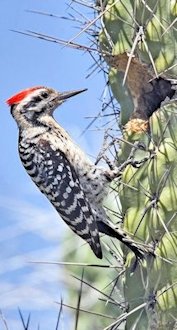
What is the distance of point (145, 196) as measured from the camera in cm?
237

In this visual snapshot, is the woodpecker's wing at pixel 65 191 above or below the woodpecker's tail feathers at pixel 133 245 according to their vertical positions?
above

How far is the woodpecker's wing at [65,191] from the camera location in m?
3.08

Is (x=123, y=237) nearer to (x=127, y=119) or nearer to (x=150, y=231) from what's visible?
(x=150, y=231)

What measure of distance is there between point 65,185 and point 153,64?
0.97 metres

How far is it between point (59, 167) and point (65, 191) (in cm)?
11

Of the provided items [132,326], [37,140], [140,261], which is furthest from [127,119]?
[37,140]

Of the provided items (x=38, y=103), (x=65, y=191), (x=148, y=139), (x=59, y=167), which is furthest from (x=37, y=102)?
(x=148, y=139)

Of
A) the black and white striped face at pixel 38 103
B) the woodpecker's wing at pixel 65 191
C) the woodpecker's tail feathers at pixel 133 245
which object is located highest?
the black and white striped face at pixel 38 103

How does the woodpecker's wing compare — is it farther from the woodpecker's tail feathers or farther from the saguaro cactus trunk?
the saguaro cactus trunk

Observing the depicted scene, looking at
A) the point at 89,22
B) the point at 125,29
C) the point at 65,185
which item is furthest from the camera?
the point at 65,185

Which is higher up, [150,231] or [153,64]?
[153,64]

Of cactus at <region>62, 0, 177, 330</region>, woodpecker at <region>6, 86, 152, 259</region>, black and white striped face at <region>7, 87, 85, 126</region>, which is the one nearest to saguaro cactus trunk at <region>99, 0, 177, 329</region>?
cactus at <region>62, 0, 177, 330</region>

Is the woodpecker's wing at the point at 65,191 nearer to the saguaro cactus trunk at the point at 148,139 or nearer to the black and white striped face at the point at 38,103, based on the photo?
the black and white striped face at the point at 38,103

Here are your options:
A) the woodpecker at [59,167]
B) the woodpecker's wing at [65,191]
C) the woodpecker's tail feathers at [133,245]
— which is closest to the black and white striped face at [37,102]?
the woodpecker at [59,167]
